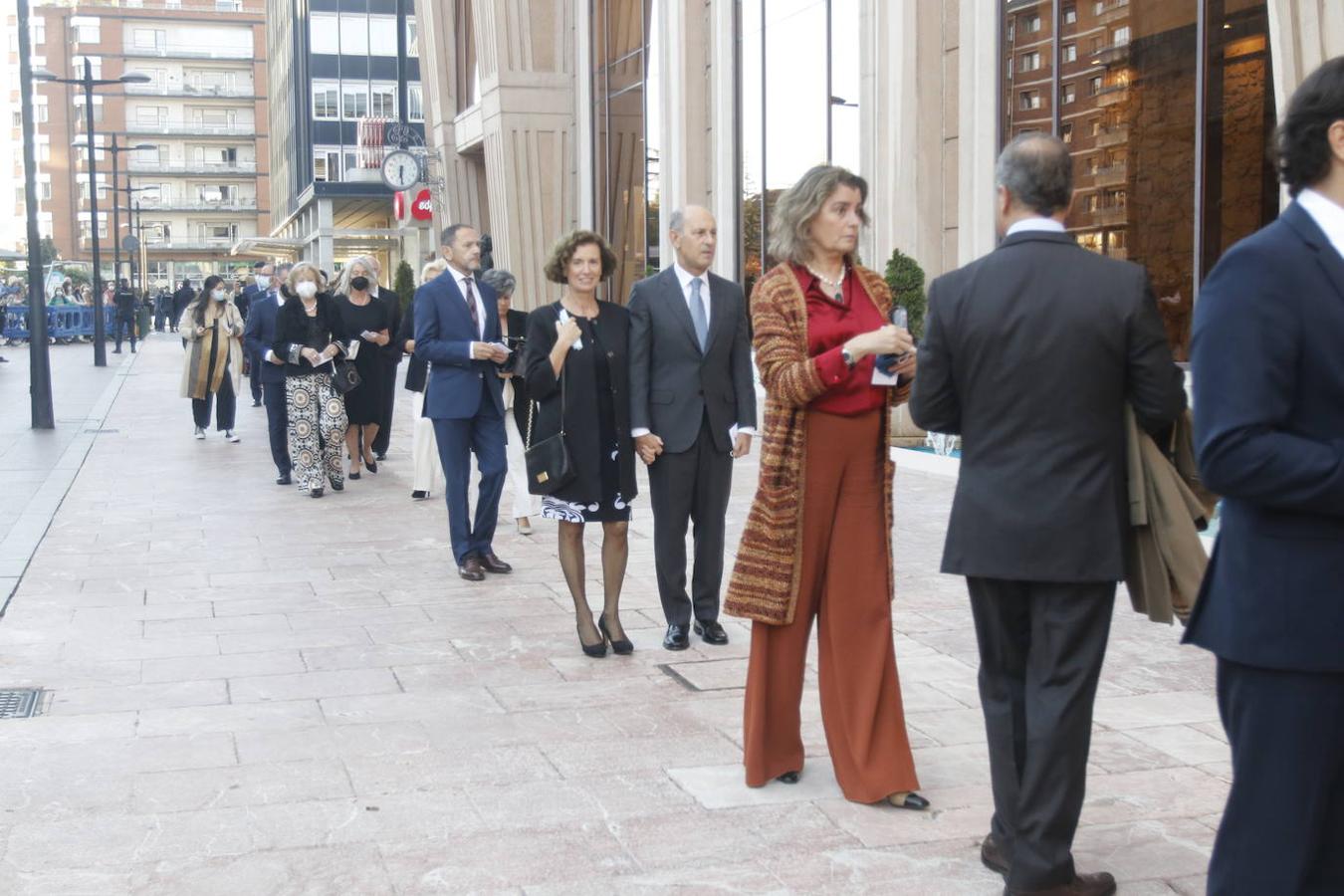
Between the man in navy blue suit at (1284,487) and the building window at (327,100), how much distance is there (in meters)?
69.4

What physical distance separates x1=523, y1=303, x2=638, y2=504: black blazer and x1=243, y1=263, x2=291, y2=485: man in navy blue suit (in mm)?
6409

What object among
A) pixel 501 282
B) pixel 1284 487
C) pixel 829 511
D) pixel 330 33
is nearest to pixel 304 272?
pixel 501 282

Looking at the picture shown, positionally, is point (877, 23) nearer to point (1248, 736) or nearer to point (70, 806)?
point (70, 806)

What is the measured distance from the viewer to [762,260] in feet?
63.3

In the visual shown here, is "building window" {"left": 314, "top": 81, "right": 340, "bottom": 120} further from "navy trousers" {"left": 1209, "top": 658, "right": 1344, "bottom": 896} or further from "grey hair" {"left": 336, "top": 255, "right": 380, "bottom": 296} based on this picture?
"navy trousers" {"left": 1209, "top": 658, "right": 1344, "bottom": 896}

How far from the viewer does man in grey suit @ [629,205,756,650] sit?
6824 millimetres

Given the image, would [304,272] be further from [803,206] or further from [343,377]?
[803,206]

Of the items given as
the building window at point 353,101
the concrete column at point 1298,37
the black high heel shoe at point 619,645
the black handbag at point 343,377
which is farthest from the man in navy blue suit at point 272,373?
the building window at point 353,101

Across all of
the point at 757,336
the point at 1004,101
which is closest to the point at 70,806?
the point at 757,336

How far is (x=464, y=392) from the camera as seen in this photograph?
29.2ft

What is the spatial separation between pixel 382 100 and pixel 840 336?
6797cm

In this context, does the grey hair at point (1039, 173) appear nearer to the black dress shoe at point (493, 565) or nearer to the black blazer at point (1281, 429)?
the black blazer at point (1281, 429)

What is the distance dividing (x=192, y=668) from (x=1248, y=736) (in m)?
5.05

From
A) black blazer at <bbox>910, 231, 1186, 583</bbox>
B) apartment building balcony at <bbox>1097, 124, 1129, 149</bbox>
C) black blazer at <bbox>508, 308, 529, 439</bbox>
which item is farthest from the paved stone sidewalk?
apartment building balcony at <bbox>1097, 124, 1129, 149</bbox>
